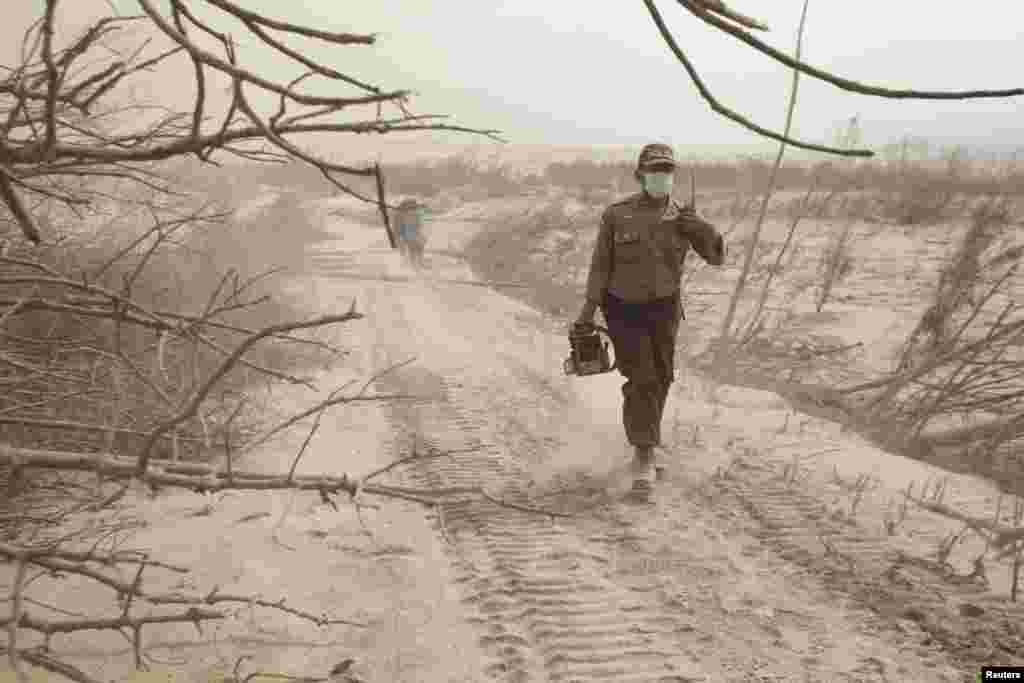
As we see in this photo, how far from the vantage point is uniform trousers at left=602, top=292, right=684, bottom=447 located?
3656 millimetres

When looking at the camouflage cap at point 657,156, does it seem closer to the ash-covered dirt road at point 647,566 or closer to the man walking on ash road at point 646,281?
the man walking on ash road at point 646,281

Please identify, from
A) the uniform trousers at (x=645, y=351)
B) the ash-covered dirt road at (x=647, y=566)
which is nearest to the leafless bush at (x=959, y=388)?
the ash-covered dirt road at (x=647, y=566)

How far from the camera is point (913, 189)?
12773mm

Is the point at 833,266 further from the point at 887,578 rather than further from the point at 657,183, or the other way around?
the point at 887,578

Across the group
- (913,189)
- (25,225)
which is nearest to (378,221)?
(913,189)

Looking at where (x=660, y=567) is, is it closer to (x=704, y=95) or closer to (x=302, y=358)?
(x=704, y=95)

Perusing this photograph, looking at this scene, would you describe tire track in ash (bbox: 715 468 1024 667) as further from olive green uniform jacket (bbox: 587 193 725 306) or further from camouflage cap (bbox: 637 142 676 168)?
camouflage cap (bbox: 637 142 676 168)

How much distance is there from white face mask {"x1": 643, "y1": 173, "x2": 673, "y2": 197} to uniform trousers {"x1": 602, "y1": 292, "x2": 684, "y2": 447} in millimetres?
525

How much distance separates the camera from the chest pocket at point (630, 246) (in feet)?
11.5

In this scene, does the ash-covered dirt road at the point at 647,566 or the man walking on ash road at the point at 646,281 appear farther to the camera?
the man walking on ash road at the point at 646,281

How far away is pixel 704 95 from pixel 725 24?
8 cm

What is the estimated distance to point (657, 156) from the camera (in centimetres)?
346

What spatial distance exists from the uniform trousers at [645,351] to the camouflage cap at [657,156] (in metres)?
0.66

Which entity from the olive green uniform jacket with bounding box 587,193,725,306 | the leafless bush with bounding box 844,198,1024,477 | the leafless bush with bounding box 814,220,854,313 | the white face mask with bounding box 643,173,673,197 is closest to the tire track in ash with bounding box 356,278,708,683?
the olive green uniform jacket with bounding box 587,193,725,306
